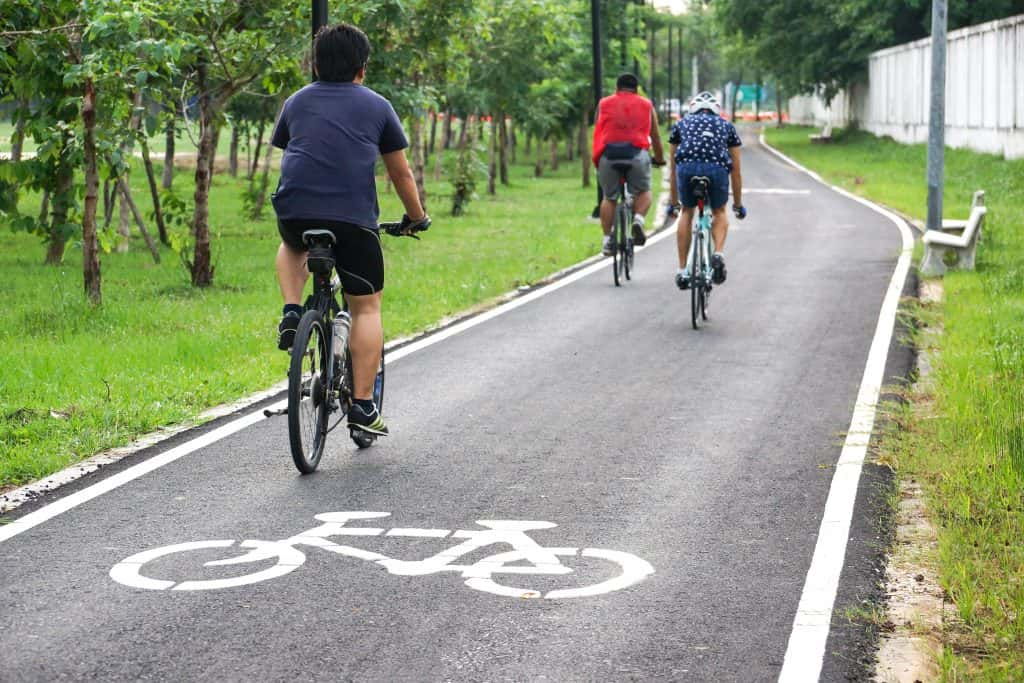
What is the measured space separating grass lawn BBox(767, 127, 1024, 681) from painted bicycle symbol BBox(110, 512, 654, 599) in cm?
121

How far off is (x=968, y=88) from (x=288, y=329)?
35.8 metres

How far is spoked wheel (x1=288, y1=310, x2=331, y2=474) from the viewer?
6.94 metres

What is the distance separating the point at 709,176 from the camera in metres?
12.5

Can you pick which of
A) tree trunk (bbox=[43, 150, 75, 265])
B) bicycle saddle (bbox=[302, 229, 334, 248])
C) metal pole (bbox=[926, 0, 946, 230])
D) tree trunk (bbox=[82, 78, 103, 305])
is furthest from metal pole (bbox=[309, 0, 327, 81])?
metal pole (bbox=[926, 0, 946, 230])

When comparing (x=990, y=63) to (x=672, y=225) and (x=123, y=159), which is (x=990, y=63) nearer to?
(x=672, y=225)

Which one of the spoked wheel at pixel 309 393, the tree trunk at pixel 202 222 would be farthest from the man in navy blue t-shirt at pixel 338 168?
the tree trunk at pixel 202 222

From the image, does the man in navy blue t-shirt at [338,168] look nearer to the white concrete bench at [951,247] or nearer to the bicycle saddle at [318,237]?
the bicycle saddle at [318,237]

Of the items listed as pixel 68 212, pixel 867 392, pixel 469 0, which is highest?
pixel 469 0

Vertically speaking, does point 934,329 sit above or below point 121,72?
below

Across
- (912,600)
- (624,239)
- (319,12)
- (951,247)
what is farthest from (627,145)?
(912,600)

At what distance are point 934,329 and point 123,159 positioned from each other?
6.98 meters

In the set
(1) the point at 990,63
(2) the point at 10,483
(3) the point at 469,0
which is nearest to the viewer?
(2) the point at 10,483

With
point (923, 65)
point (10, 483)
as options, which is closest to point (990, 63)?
point (923, 65)

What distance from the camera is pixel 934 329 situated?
12.2m
